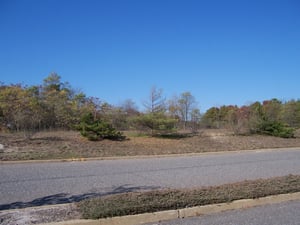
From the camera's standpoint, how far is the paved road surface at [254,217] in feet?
14.3

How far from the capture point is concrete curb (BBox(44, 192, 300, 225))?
164 inches

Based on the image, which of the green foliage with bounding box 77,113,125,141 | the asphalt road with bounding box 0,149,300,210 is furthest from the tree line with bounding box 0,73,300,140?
the asphalt road with bounding box 0,149,300,210

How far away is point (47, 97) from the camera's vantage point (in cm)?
2231

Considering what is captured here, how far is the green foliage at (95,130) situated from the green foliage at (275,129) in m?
11.6

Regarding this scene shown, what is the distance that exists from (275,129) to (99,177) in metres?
17.3

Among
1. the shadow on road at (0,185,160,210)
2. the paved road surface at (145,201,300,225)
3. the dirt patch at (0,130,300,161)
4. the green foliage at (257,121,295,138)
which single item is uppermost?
the green foliage at (257,121,295,138)

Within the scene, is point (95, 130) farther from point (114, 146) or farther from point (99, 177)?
point (99, 177)

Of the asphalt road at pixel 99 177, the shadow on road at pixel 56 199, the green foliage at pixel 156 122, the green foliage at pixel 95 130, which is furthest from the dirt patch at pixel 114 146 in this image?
the shadow on road at pixel 56 199

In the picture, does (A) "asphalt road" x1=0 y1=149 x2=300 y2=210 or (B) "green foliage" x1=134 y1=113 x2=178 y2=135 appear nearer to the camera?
(A) "asphalt road" x1=0 y1=149 x2=300 y2=210

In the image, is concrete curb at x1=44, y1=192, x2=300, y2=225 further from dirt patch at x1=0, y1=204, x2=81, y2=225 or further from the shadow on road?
the shadow on road

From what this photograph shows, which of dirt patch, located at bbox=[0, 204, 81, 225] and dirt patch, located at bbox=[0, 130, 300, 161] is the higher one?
dirt patch, located at bbox=[0, 130, 300, 161]

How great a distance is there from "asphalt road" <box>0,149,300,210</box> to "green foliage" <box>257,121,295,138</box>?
1224 cm

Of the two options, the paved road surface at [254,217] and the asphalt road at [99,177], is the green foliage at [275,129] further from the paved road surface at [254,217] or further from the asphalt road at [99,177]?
the paved road surface at [254,217]

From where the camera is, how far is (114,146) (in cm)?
1387
